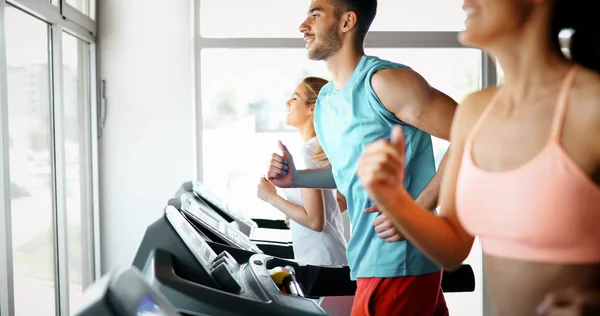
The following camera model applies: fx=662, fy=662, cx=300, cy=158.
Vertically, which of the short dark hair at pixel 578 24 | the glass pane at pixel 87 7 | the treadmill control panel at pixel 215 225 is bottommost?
the treadmill control panel at pixel 215 225

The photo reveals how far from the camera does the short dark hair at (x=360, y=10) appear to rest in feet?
6.22

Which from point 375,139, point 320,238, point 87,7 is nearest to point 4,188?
point 320,238

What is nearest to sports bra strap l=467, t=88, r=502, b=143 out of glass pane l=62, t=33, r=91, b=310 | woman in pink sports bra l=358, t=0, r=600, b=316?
woman in pink sports bra l=358, t=0, r=600, b=316

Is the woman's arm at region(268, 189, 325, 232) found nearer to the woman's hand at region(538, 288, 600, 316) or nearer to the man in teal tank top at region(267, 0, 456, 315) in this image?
the man in teal tank top at region(267, 0, 456, 315)

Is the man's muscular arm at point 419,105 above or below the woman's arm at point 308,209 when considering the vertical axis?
above

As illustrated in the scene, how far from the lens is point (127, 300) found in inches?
36.9

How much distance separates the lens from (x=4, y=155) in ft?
9.24

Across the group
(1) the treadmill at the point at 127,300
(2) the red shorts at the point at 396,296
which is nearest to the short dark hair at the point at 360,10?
(2) the red shorts at the point at 396,296

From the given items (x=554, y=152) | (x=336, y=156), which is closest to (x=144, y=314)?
(x=554, y=152)

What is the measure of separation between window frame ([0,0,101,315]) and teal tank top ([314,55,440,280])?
5.67ft

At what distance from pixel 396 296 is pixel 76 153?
315cm

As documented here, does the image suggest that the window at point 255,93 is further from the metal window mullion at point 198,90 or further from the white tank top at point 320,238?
the white tank top at point 320,238

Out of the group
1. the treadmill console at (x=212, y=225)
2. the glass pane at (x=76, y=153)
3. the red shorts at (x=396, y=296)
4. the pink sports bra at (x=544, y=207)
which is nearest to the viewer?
the pink sports bra at (x=544, y=207)

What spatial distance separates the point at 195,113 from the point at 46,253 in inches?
53.5
